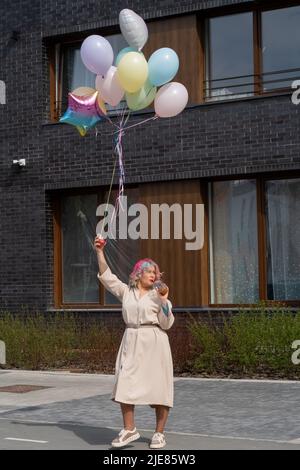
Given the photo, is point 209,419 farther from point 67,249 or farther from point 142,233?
point 67,249

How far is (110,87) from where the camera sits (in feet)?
36.5

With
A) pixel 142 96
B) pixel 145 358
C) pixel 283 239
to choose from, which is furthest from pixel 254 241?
pixel 145 358

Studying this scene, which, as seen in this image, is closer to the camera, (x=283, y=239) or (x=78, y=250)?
(x=283, y=239)

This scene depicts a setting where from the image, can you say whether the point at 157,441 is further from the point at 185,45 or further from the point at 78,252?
the point at 78,252

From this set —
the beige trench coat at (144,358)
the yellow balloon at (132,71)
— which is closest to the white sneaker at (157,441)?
the beige trench coat at (144,358)

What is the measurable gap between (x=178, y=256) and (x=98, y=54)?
6122 millimetres

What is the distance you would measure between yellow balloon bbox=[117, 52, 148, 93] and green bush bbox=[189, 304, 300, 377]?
204 inches

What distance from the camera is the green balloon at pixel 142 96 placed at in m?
10.9

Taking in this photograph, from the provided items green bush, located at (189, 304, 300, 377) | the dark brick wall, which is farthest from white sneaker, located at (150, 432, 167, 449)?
the dark brick wall

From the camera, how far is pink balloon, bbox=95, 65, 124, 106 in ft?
36.3

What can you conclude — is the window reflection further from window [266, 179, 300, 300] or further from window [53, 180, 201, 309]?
window [53, 180, 201, 309]
